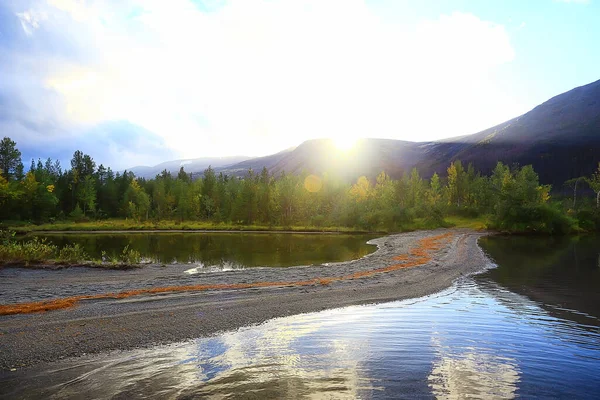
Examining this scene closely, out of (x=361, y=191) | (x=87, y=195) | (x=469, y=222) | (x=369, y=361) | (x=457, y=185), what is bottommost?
(x=469, y=222)

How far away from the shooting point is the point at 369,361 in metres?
10.5

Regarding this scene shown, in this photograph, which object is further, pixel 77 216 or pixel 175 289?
pixel 77 216

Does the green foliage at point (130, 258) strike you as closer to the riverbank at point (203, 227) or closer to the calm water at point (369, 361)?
the calm water at point (369, 361)

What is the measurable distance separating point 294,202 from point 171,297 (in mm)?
70862

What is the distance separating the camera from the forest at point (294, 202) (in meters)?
69.6

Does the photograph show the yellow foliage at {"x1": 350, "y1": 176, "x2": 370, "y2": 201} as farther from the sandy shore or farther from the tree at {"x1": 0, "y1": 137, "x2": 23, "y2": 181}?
the tree at {"x1": 0, "y1": 137, "x2": 23, "y2": 181}

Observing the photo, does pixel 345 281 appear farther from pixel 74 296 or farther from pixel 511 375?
pixel 74 296

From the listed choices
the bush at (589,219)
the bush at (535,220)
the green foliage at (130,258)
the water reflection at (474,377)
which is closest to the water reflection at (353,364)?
the water reflection at (474,377)

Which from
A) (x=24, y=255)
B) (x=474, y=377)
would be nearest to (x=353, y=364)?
(x=474, y=377)

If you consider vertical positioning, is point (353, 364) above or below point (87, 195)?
below

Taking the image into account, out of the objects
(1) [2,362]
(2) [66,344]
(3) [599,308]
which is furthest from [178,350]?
(3) [599,308]

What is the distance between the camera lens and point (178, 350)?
11.3m

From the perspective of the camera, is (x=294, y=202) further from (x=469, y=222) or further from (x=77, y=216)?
Result: (x=77, y=216)

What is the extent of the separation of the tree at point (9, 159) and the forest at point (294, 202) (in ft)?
0.68
